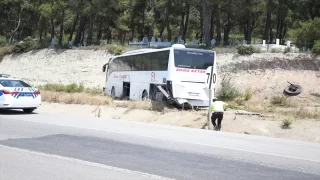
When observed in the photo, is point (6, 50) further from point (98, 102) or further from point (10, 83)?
point (10, 83)

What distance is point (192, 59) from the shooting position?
23750mm

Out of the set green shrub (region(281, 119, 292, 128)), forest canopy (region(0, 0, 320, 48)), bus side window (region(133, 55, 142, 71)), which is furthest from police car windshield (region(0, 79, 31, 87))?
forest canopy (region(0, 0, 320, 48))

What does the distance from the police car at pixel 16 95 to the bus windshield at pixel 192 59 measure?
26.8 ft

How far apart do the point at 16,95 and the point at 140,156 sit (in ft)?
36.7

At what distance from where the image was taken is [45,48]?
59938mm

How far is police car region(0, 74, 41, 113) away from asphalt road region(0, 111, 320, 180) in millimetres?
4929

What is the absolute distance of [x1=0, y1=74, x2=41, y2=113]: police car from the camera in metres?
18.9

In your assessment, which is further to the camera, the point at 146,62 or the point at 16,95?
the point at 146,62

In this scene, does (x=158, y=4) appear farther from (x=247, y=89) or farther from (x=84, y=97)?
(x=84, y=97)

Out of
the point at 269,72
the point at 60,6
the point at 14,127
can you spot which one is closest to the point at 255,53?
the point at 269,72

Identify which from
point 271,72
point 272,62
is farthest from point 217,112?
point 272,62

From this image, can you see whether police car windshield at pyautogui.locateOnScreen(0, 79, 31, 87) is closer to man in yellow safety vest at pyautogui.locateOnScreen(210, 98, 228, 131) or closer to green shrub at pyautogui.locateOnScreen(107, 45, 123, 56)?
man in yellow safety vest at pyautogui.locateOnScreen(210, 98, 228, 131)

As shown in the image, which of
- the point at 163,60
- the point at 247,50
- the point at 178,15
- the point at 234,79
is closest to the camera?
the point at 163,60

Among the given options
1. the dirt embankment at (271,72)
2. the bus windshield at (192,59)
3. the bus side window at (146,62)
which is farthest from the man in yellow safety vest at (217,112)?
the dirt embankment at (271,72)
